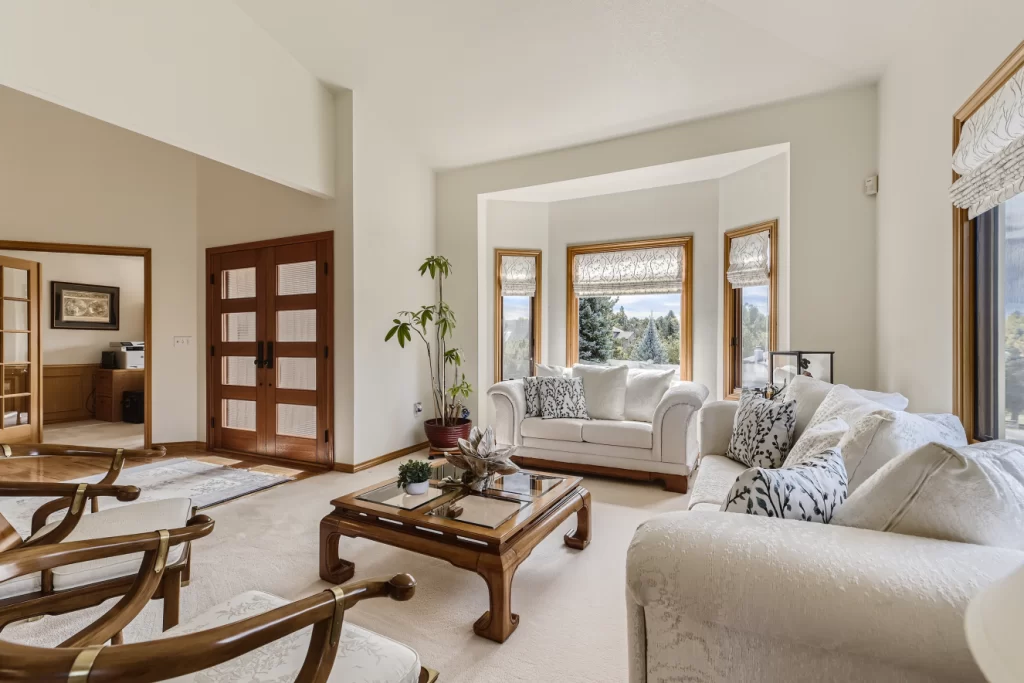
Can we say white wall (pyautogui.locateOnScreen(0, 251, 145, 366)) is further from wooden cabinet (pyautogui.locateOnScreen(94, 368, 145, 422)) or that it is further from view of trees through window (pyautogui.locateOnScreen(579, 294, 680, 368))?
view of trees through window (pyautogui.locateOnScreen(579, 294, 680, 368))

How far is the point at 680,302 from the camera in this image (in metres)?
5.06

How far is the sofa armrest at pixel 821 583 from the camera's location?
2.69ft

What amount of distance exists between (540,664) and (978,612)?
156cm

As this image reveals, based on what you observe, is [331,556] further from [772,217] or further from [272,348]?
[772,217]

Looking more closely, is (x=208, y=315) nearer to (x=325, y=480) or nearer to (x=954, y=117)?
(x=325, y=480)

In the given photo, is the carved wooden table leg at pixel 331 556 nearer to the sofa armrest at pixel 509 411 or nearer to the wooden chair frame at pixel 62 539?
the wooden chair frame at pixel 62 539

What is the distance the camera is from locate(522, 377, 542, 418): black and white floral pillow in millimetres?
4289

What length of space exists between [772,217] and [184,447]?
19.5 ft

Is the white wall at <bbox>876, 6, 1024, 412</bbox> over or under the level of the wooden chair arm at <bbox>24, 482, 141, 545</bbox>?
over

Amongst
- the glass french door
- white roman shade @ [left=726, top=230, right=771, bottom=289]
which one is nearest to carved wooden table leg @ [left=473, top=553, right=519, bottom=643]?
white roman shade @ [left=726, top=230, right=771, bottom=289]

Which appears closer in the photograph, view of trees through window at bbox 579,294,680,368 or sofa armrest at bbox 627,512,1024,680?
sofa armrest at bbox 627,512,1024,680

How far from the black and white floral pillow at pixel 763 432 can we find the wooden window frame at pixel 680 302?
7.37 ft

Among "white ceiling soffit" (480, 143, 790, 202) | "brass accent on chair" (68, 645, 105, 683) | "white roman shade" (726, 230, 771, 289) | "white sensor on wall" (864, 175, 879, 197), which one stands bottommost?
"brass accent on chair" (68, 645, 105, 683)

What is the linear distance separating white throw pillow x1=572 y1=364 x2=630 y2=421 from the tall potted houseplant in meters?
1.21
